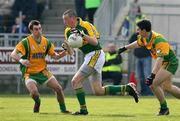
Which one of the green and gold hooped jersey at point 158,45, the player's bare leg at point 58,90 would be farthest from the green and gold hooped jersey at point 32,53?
the green and gold hooped jersey at point 158,45

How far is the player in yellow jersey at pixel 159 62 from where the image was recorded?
17281 millimetres

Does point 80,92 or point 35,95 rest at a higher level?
point 80,92

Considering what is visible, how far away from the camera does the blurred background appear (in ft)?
92.5

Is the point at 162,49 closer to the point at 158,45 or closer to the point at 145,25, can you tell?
the point at 158,45

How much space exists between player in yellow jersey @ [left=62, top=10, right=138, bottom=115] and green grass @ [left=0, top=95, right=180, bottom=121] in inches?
20.7

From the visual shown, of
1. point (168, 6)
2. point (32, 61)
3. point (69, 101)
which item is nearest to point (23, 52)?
point (32, 61)

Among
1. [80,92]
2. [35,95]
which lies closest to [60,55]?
[35,95]

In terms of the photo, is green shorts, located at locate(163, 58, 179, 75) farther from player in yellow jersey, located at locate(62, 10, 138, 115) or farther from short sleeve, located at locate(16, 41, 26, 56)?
short sleeve, located at locate(16, 41, 26, 56)

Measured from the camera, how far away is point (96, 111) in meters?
18.8

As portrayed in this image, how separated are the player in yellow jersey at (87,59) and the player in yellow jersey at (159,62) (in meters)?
0.75

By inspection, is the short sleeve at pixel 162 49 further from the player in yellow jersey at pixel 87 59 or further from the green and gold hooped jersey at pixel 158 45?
the player in yellow jersey at pixel 87 59

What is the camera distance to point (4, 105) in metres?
20.9

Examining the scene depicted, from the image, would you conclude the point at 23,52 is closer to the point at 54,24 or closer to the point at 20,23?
the point at 20,23

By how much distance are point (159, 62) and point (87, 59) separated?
5.13 ft
